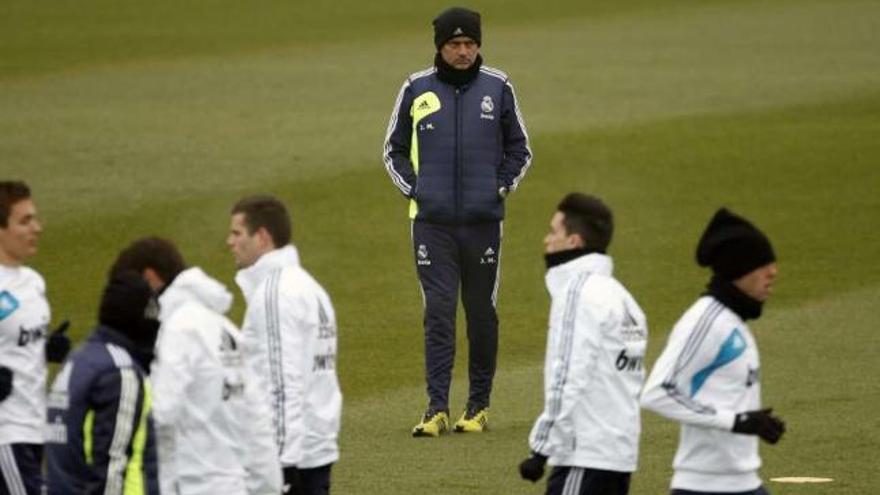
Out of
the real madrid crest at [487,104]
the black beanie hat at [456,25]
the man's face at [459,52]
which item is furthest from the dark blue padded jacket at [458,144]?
the black beanie hat at [456,25]

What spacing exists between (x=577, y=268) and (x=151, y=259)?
185 centimetres

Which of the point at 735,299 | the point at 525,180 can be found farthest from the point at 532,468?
the point at 525,180

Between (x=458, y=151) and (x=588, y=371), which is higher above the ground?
(x=458, y=151)

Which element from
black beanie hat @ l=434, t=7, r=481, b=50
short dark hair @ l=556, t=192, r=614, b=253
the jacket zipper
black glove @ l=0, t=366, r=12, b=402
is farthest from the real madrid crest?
black glove @ l=0, t=366, r=12, b=402

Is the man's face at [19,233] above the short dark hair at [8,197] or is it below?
below

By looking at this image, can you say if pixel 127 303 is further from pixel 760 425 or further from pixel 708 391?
pixel 760 425

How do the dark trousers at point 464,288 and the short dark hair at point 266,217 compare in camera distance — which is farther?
the dark trousers at point 464,288

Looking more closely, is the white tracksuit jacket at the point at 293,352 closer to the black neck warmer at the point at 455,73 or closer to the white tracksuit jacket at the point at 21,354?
the white tracksuit jacket at the point at 21,354

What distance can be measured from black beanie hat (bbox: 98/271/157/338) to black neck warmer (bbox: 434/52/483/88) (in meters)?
5.97

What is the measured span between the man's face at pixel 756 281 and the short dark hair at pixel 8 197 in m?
3.11

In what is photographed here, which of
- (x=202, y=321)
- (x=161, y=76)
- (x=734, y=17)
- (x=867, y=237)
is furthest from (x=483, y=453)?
(x=734, y=17)

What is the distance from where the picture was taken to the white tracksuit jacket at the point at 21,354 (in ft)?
32.2

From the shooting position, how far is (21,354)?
388 inches

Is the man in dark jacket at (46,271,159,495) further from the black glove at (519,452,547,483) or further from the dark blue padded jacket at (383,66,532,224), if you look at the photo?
the dark blue padded jacket at (383,66,532,224)
